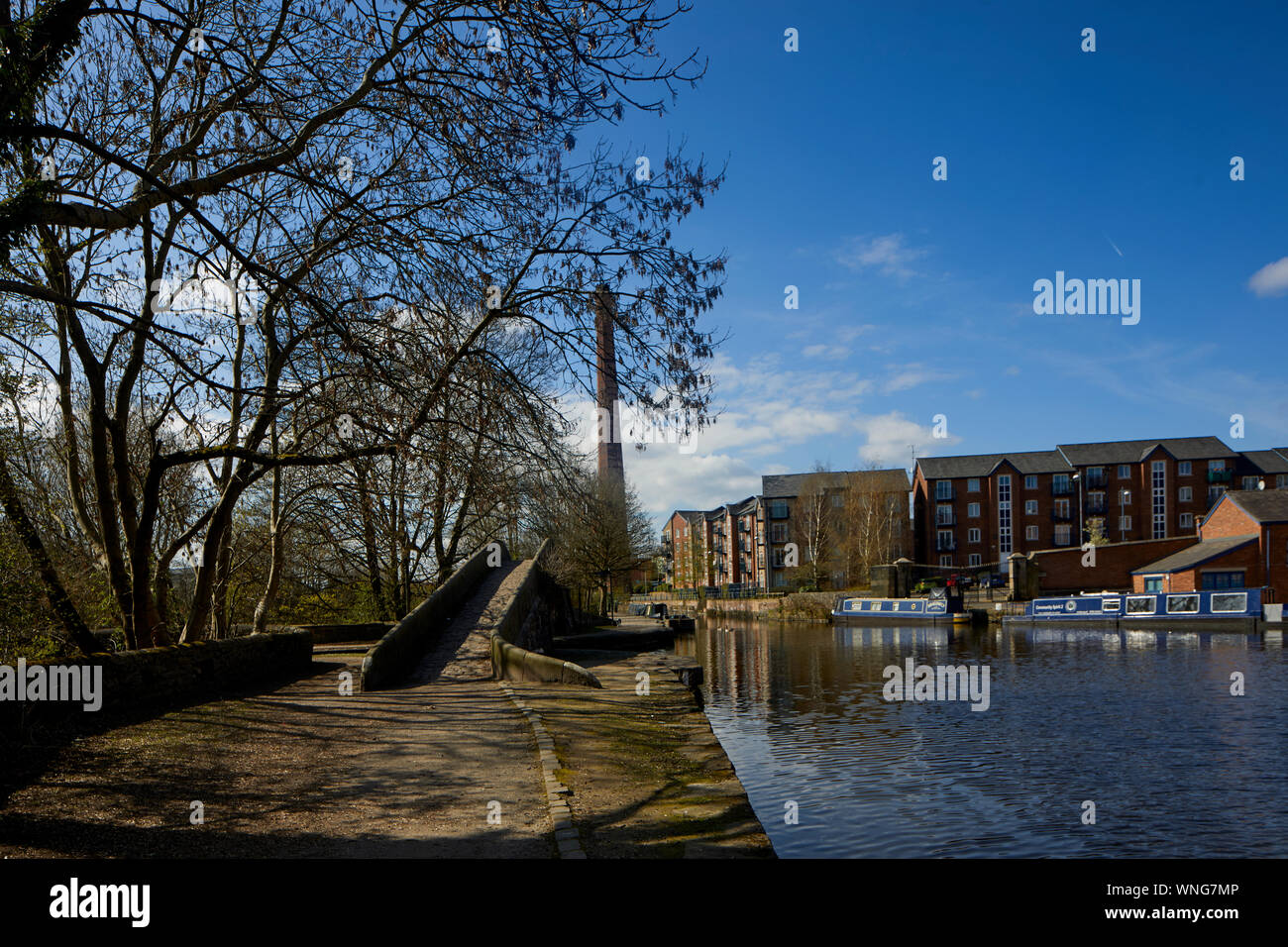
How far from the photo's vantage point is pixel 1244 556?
146 feet

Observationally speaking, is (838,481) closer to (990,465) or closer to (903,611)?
(990,465)

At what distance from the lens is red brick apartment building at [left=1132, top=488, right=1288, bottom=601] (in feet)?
144

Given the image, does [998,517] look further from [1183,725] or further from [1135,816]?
[1135,816]

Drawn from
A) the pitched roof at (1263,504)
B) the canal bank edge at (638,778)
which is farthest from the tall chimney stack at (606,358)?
the pitched roof at (1263,504)

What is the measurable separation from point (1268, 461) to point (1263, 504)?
3502 cm

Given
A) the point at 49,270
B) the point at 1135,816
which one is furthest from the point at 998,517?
the point at 49,270

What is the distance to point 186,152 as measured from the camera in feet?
30.8

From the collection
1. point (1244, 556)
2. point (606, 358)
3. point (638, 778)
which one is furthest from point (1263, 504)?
point (638, 778)

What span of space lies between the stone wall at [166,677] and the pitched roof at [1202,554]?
44.7m

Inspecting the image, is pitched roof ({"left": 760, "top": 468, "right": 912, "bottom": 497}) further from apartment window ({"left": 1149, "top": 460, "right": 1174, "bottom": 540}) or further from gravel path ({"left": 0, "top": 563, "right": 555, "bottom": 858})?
gravel path ({"left": 0, "top": 563, "right": 555, "bottom": 858})

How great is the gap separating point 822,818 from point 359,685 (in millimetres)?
8022

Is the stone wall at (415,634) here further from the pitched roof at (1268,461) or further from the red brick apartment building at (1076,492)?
the pitched roof at (1268,461)

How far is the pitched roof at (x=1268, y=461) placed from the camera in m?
72.8

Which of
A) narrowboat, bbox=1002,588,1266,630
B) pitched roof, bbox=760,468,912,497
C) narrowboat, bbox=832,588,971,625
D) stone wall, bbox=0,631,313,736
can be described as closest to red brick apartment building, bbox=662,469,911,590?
pitched roof, bbox=760,468,912,497
